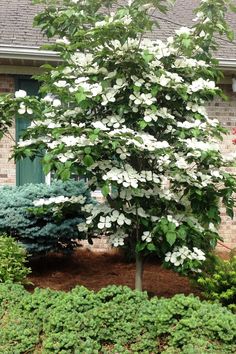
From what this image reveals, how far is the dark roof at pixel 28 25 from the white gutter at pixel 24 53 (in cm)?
32

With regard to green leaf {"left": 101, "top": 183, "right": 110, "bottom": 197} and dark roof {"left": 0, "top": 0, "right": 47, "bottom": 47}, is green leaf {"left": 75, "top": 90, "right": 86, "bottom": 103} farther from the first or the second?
dark roof {"left": 0, "top": 0, "right": 47, "bottom": 47}

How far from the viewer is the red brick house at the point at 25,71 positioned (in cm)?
837

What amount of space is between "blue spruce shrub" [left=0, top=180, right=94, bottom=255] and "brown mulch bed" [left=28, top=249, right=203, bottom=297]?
373 millimetres

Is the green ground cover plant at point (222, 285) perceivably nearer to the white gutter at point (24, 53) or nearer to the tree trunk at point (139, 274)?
the tree trunk at point (139, 274)

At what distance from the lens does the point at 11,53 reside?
27.1ft

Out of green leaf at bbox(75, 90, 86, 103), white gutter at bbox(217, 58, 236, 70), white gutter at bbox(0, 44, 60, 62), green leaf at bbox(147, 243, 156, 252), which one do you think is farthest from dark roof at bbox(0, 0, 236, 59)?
green leaf at bbox(147, 243, 156, 252)

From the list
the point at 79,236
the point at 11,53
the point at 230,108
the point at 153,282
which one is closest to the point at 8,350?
the point at 153,282

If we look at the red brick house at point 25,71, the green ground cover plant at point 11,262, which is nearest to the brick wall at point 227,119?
the red brick house at point 25,71

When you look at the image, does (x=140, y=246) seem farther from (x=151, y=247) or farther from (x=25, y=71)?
(x=25, y=71)

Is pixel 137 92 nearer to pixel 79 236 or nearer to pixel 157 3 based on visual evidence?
pixel 157 3

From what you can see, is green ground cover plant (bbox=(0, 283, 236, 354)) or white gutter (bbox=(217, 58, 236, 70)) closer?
green ground cover plant (bbox=(0, 283, 236, 354))

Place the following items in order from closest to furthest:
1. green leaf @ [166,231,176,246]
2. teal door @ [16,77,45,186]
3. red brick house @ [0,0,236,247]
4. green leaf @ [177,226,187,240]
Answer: green leaf @ [166,231,176,246] < green leaf @ [177,226,187,240] < red brick house @ [0,0,236,247] < teal door @ [16,77,45,186]

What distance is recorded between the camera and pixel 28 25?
9.62m

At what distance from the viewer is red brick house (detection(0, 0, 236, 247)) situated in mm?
8367
